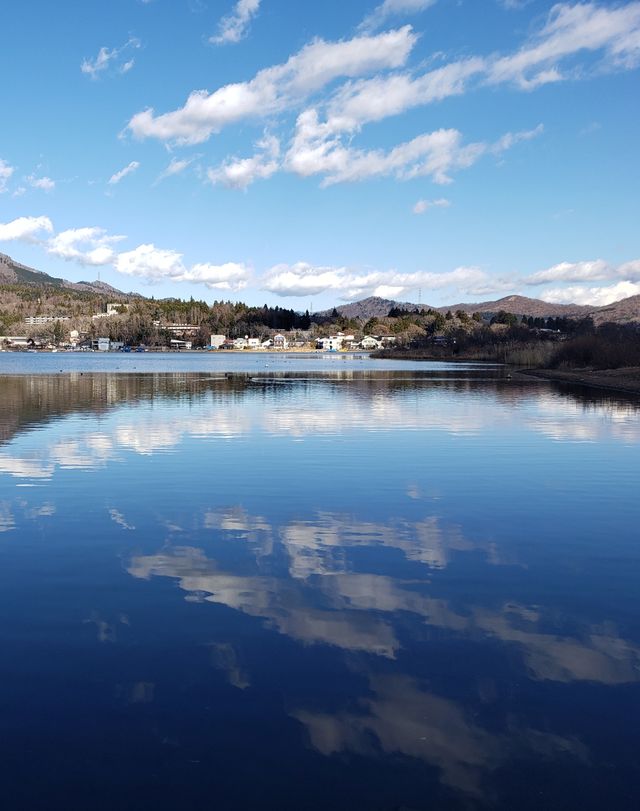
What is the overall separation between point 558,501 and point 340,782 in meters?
11.8

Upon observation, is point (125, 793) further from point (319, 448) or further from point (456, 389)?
point (456, 389)

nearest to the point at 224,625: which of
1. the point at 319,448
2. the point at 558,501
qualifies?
the point at 558,501

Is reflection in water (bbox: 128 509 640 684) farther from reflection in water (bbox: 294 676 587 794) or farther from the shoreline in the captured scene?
the shoreline

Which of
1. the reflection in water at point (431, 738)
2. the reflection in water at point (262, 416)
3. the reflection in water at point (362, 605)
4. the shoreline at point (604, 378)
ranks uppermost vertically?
the shoreline at point (604, 378)

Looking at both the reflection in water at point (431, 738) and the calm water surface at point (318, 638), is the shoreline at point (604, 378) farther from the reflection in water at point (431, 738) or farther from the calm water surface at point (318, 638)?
the reflection in water at point (431, 738)

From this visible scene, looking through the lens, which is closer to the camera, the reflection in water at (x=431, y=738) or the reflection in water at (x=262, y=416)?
the reflection in water at (x=431, y=738)

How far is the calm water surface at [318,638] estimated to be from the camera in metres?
5.84

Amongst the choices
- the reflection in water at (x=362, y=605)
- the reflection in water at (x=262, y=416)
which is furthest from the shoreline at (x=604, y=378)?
the reflection in water at (x=362, y=605)

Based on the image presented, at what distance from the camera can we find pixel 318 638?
27.7ft

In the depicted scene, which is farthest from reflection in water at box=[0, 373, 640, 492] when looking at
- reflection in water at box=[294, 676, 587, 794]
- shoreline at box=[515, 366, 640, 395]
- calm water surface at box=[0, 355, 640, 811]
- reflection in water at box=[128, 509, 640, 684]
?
reflection in water at box=[294, 676, 587, 794]

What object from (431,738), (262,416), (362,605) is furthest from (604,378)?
(431,738)

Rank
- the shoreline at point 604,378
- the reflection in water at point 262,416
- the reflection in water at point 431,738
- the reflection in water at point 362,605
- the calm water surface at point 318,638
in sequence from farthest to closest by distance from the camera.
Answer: the shoreline at point 604,378 < the reflection in water at point 262,416 < the reflection in water at point 362,605 < the reflection in water at point 431,738 < the calm water surface at point 318,638

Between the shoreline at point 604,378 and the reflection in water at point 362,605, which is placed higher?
the shoreline at point 604,378

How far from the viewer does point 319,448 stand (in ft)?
79.9
